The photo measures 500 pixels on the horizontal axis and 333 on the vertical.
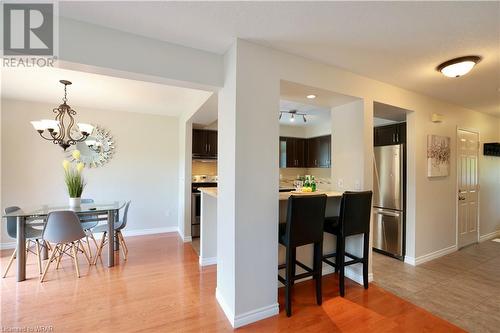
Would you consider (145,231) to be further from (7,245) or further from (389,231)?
(389,231)

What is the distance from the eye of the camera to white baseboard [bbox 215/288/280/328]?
199 centimetres

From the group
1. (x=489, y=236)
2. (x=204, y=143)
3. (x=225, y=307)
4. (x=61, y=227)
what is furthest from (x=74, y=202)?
(x=489, y=236)

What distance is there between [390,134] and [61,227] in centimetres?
476

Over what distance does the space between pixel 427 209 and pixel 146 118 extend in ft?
17.2

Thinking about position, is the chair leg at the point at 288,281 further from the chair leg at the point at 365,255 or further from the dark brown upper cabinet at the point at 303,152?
the dark brown upper cabinet at the point at 303,152

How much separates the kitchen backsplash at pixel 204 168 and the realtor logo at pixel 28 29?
11.3 feet

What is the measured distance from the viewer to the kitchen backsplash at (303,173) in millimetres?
5770

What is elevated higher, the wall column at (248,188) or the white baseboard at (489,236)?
the wall column at (248,188)

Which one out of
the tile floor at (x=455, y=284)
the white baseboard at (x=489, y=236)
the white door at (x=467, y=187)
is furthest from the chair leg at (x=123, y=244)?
the white baseboard at (x=489, y=236)

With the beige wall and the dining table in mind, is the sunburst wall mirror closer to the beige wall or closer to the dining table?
the beige wall

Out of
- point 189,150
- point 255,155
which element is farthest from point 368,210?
point 189,150

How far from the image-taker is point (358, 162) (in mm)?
2816

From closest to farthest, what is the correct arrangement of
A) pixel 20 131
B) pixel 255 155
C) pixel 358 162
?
pixel 255 155, pixel 358 162, pixel 20 131

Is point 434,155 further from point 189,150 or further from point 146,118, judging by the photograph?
point 146,118
